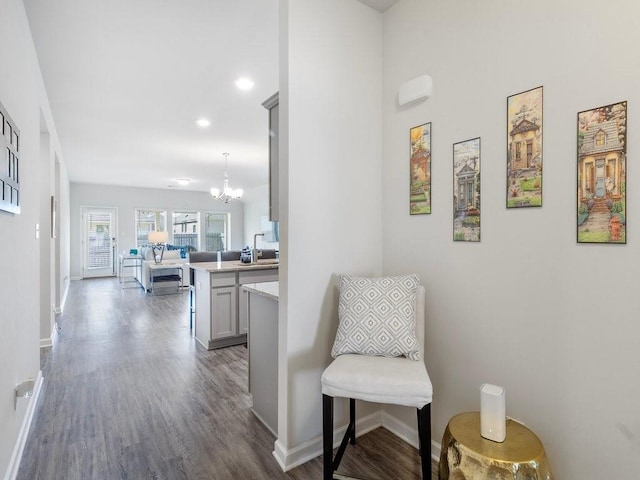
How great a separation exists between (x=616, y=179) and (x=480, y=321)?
857 mm

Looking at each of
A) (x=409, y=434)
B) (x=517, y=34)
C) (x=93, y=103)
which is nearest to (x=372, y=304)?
(x=409, y=434)

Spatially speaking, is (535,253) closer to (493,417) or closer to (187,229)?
(493,417)

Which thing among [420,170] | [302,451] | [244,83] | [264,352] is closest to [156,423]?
[264,352]

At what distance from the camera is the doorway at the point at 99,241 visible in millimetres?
9797

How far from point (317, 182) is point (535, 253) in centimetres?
117

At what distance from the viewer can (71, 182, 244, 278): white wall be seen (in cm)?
Answer: 961

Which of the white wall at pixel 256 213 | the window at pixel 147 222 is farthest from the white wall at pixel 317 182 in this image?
the window at pixel 147 222

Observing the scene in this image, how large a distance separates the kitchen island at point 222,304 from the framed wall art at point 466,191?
2562 millimetres

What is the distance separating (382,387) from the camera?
148 centimetres

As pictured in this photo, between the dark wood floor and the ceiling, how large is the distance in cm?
278

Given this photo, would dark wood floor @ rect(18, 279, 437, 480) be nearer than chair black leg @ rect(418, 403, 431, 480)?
No

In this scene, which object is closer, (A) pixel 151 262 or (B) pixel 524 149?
(B) pixel 524 149

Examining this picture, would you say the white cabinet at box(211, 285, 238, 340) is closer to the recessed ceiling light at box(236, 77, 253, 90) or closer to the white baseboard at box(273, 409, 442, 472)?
the white baseboard at box(273, 409, 442, 472)

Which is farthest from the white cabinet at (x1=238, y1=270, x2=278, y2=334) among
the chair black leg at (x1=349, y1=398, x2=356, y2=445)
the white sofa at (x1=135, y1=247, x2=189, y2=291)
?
the white sofa at (x1=135, y1=247, x2=189, y2=291)
